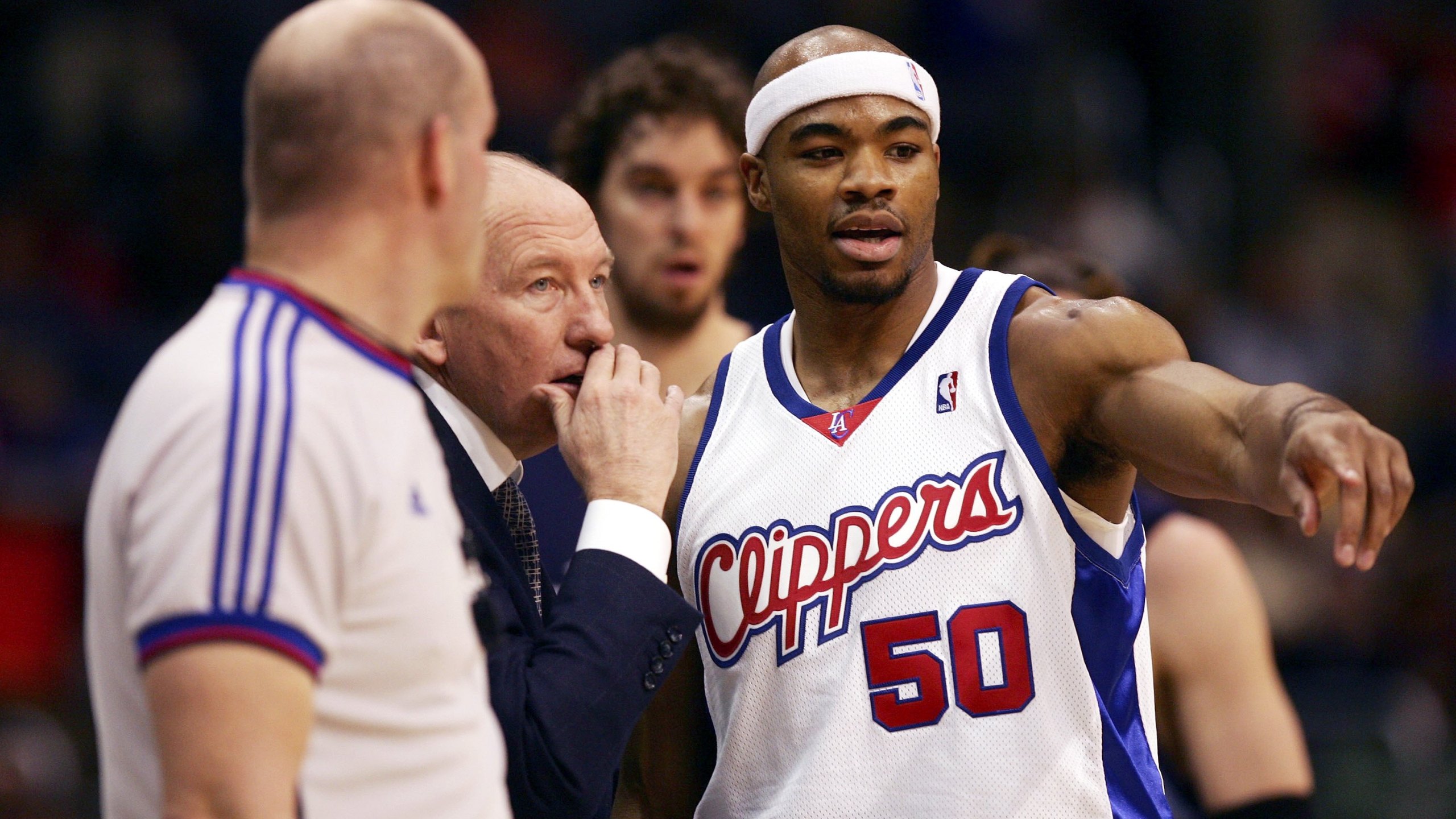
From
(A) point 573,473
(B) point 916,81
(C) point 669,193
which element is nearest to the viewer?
(A) point 573,473

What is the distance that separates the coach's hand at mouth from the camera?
3061mm

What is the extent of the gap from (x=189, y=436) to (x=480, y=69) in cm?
70

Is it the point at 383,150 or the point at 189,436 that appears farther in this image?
the point at 383,150

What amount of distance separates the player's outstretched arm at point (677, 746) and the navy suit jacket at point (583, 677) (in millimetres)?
693

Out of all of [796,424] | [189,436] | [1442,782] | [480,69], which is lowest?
[1442,782]

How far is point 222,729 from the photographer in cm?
193

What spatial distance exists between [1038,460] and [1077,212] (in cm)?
737

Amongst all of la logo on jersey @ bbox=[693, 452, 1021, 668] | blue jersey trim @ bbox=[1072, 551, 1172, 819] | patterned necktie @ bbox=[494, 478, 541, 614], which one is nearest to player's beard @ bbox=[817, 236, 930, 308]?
la logo on jersey @ bbox=[693, 452, 1021, 668]

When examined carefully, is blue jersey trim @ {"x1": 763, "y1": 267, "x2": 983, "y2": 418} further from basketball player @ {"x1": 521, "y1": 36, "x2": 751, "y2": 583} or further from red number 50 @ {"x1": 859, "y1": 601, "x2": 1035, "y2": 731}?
basketball player @ {"x1": 521, "y1": 36, "x2": 751, "y2": 583}

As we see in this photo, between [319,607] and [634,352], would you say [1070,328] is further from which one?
[319,607]

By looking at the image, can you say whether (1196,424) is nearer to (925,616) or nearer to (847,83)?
(925,616)

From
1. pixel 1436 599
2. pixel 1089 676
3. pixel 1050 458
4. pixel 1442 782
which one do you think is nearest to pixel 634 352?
pixel 1050 458

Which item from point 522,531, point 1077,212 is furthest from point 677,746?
point 1077,212

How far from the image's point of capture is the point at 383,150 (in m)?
2.19
